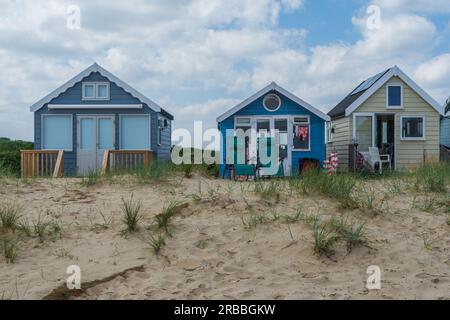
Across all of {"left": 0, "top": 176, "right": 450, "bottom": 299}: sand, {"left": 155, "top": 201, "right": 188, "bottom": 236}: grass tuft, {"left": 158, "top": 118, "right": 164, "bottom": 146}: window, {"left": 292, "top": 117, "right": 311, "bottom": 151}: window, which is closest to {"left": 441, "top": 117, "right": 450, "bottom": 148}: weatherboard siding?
{"left": 292, "top": 117, "right": 311, "bottom": 151}: window

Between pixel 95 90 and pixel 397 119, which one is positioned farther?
pixel 397 119

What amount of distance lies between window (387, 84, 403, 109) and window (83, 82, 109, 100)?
11.0 metres

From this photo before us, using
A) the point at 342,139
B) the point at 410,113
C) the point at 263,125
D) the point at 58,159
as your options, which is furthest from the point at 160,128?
the point at 410,113

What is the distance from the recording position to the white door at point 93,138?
1970cm

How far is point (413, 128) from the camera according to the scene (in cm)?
2108

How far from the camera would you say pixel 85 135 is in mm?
19781

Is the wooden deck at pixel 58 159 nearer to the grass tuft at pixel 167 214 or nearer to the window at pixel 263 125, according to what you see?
the window at pixel 263 125

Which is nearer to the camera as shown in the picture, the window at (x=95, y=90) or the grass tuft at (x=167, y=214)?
the grass tuft at (x=167, y=214)

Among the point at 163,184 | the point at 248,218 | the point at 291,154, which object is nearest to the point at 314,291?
the point at 248,218

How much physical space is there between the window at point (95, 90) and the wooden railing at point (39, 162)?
106 inches

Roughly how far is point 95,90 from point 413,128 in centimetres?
1269

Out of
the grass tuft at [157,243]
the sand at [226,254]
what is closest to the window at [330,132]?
the sand at [226,254]

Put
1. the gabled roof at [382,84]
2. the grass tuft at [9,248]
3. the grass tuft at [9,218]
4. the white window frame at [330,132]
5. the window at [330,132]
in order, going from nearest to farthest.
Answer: the grass tuft at [9,248]
the grass tuft at [9,218]
the gabled roof at [382,84]
the window at [330,132]
the white window frame at [330,132]

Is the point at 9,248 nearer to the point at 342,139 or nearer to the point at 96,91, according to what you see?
the point at 96,91
